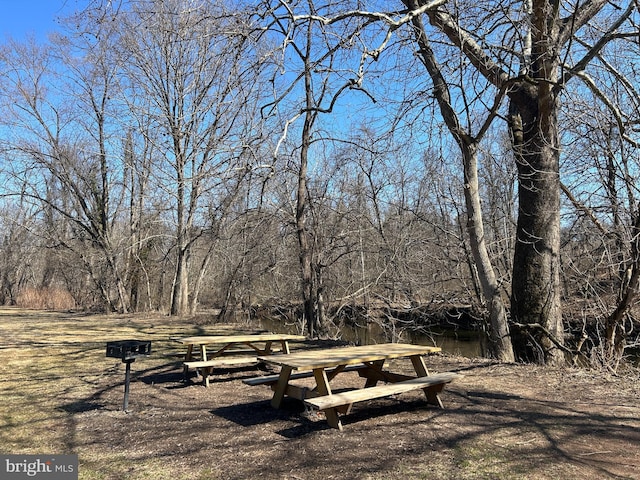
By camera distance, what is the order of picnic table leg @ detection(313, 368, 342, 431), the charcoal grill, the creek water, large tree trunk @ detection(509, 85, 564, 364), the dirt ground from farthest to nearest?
1. the creek water
2. large tree trunk @ detection(509, 85, 564, 364)
3. the charcoal grill
4. picnic table leg @ detection(313, 368, 342, 431)
5. the dirt ground

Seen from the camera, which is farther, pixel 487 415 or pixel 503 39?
pixel 503 39

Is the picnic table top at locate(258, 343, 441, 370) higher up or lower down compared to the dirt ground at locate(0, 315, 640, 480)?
higher up

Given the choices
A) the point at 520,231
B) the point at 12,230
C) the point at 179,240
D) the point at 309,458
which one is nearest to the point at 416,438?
the point at 309,458

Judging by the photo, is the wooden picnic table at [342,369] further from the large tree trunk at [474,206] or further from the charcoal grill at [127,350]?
the large tree trunk at [474,206]

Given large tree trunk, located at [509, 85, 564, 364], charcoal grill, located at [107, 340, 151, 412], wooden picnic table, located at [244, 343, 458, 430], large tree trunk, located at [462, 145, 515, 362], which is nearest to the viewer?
wooden picnic table, located at [244, 343, 458, 430]

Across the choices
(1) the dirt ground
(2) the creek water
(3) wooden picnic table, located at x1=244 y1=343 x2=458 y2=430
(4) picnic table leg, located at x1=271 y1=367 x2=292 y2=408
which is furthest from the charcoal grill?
(2) the creek water

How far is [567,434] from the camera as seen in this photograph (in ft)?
12.7

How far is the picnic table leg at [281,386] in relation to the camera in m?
4.73

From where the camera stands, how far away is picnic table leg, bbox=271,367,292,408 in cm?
473

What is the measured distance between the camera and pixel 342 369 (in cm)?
505

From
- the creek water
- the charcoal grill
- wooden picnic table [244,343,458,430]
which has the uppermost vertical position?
the charcoal grill

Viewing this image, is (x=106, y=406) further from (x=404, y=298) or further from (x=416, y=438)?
(x=404, y=298)

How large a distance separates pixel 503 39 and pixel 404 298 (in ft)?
17.5

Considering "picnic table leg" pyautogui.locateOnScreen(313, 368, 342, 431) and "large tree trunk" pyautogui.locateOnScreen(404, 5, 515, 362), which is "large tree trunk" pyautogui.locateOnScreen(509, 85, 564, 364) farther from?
"picnic table leg" pyautogui.locateOnScreen(313, 368, 342, 431)
